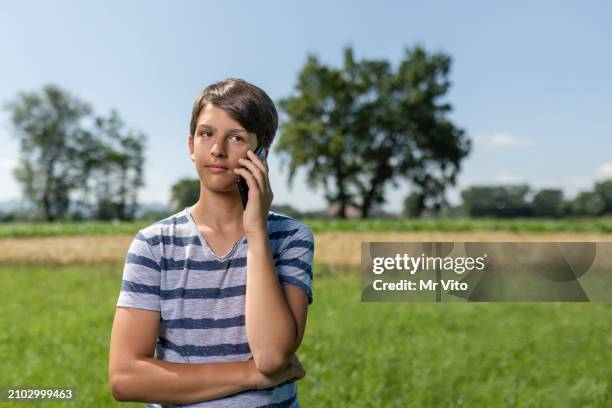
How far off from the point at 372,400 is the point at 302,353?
68.1 inches

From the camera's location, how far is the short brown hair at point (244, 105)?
67.7 inches

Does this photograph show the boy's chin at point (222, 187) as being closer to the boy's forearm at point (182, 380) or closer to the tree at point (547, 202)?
the boy's forearm at point (182, 380)

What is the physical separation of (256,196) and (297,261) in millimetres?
281

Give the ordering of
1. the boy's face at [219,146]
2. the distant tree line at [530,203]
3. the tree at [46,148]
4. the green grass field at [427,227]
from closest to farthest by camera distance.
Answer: the boy's face at [219,146]
the green grass field at [427,227]
the distant tree line at [530,203]
the tree at [46,148]

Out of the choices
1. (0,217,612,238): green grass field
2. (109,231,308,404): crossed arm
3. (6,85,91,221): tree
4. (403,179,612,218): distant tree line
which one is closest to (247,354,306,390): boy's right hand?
(109,231,308,404): crossed arm

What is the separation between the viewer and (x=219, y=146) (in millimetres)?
1688

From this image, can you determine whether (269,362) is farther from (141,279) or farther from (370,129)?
(370,129)

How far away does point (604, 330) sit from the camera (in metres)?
9.02

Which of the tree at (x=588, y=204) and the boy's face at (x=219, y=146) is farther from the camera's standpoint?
the tree at (x=588, y=204)

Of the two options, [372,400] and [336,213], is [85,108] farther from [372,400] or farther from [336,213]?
[372,400]

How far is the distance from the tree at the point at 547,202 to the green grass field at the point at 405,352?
24.1 m

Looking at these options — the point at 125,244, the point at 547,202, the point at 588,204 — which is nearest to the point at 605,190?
the point at 588,204

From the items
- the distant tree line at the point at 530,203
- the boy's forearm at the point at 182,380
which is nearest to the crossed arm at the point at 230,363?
the boy's forearm at the point at 182,380

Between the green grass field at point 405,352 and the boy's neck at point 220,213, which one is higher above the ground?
the boy's neck at point 220,213
